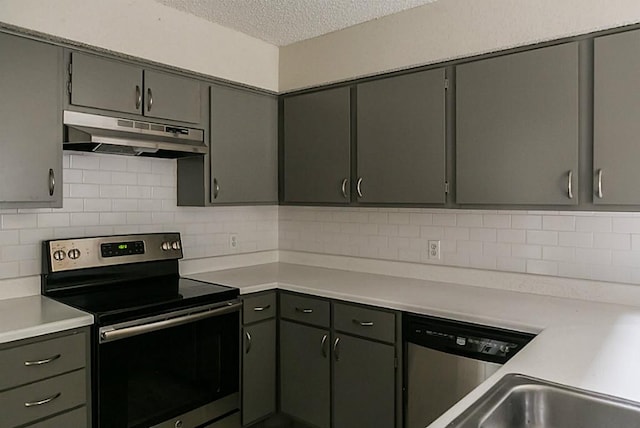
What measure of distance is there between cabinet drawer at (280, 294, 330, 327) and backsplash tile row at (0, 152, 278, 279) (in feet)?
2.41

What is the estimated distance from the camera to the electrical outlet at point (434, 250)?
2.89 metres

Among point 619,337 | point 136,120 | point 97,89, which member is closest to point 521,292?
point 619,337

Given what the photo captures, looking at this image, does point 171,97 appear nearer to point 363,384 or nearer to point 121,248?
point 121,248

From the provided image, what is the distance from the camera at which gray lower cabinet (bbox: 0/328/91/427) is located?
70.4 inches

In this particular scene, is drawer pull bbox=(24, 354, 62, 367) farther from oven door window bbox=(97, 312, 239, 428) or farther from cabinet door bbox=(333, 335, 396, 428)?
cabinet door bbox=(333, 335, 396, 428)

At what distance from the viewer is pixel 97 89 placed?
7.77ft

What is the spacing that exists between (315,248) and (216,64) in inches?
55.0

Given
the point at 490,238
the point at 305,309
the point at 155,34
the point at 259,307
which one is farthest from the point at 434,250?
the point at 155,34

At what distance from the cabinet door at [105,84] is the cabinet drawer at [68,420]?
136 centimetres

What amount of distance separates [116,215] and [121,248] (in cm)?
20

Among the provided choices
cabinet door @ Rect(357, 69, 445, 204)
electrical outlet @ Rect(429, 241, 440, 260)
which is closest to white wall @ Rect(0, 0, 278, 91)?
cabinet door @ Rect(357, 69, 445, 204)

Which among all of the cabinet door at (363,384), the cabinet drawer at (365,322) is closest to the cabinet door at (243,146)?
the cabinet drawer at (365,322)

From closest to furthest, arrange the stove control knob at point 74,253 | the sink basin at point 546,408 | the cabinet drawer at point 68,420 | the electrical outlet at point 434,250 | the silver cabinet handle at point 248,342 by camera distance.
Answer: the sink basin at point 546,408, the cabinet drawer at point 68,420, the stove control knob at point 74,253, the silver cabinet handle at point 248,342, the electrical outlet at point 434,250

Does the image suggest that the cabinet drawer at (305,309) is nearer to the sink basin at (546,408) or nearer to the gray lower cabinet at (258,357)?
the gray lower cabinet at (258,357)
